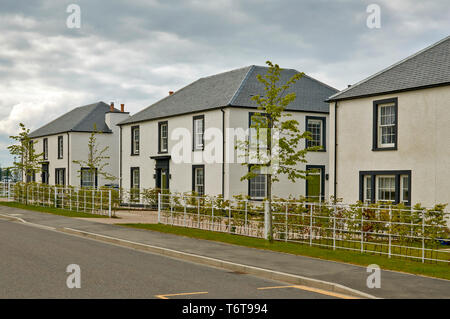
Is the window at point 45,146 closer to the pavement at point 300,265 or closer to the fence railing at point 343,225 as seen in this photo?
the pavement at point 300,265

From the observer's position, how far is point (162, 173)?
3412cm

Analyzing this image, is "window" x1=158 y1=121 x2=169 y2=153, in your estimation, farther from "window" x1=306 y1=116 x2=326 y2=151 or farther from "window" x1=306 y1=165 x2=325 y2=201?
"window" x1=306 y1=165 x2=325 y2=201

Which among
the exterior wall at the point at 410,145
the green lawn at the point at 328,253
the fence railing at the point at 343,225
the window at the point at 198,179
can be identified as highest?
the exterior wall at the point at 410,145

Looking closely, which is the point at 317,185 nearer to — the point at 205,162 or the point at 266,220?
the point at 205,162

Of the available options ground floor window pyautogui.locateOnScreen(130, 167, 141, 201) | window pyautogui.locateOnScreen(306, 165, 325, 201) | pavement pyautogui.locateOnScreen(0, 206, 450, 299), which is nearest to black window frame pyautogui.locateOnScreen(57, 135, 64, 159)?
ground floor window pyautogui.locateOnScreen(130, 167, 141, 201)

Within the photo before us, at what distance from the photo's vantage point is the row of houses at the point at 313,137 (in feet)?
64.4

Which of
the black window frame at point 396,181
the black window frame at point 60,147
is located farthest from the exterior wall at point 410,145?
the black window frame at point 60,147

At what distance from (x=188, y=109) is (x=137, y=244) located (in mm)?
17343

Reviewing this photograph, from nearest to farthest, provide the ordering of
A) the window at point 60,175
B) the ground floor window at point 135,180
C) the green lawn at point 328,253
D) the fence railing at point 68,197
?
1. the green lawn at point 328,253
2. the fence railing at point 68,197
3. the ground floor window at point 135,180
4. the window at point 60,175

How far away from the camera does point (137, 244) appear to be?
50.9 ft

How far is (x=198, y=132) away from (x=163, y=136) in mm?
4073

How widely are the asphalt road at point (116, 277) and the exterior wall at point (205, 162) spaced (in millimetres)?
13936
